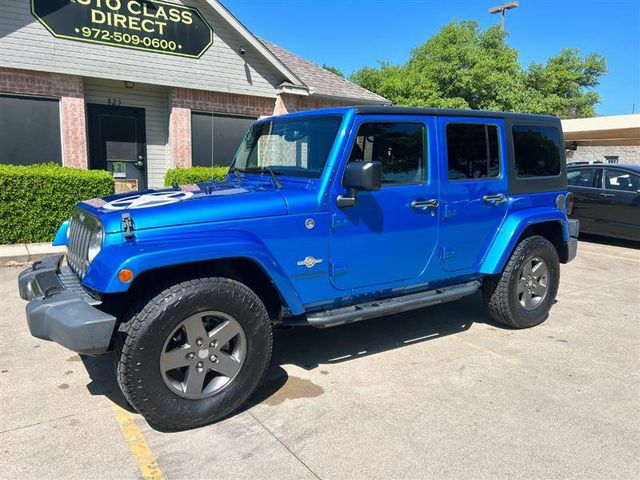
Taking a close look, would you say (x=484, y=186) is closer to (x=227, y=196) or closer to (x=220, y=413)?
(x=227, y=196)

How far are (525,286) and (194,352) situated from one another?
3.37 metres

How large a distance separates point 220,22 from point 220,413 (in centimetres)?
1092

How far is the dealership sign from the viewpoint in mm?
10125

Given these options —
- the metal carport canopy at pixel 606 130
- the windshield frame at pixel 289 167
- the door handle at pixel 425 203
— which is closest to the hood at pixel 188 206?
the windshield frame at pixel 289 167

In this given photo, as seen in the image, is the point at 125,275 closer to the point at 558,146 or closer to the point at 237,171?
the point at 237,171

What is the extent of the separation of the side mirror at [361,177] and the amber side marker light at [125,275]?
145cm

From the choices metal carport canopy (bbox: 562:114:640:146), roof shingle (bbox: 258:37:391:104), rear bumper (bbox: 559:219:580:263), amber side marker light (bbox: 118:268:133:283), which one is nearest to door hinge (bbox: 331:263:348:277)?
amber side marker light (bbox: 118:268:133:283)

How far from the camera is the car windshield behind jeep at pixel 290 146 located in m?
3.75

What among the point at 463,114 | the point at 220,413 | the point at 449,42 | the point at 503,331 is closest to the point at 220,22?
the point at 463,114

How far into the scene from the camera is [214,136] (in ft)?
41.0

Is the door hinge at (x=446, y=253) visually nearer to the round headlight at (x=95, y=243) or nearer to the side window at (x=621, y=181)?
the round headlight at (x=95, y=243)

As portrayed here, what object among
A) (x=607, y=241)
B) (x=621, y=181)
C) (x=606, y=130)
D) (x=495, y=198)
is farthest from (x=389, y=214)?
(x=606, y=130)

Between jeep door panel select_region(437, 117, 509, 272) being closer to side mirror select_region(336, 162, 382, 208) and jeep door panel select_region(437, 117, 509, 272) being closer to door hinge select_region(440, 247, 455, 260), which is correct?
door hinge select_region(440, 247, 455, 260)

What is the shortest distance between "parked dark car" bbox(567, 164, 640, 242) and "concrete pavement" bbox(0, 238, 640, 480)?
5.58 meters
